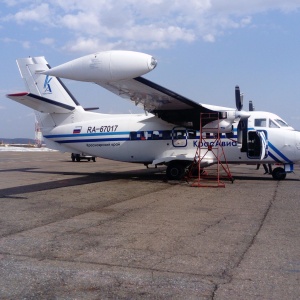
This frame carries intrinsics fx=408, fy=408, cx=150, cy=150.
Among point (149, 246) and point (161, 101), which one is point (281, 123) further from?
point (149, 246)

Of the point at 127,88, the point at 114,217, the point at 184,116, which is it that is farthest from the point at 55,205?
the point at 184,116

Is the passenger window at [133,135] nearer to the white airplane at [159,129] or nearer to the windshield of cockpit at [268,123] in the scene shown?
the white airplane at [159,129]

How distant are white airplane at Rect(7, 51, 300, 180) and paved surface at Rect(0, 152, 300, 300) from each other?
5150mm

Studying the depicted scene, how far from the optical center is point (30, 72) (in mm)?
20922

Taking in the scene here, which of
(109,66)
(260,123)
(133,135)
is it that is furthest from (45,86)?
(260,123)

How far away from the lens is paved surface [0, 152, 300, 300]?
5.02 metres

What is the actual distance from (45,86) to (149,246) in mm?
15456

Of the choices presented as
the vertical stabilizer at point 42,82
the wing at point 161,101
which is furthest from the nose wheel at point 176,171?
the vertical stabilizer at point 42,82

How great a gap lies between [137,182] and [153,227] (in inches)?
364

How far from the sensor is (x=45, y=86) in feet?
67.9

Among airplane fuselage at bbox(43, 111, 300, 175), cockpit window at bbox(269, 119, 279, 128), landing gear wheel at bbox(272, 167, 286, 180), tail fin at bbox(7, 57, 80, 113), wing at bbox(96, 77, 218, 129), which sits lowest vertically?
landing gear wheel at bbox(272, 167, 286, 180)

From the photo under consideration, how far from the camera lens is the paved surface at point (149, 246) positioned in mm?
5016

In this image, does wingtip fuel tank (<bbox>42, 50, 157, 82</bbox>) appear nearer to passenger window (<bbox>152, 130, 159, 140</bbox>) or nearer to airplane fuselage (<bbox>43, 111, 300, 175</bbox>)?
airplane fuselage (<bbox>43, 111, 300, 175</bbox>)

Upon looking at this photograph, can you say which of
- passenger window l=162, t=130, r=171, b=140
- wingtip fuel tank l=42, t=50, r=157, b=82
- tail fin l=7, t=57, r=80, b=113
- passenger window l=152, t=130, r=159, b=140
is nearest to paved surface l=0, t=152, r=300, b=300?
wingtip fuel tank l=42, t=50, r=157, b=82
